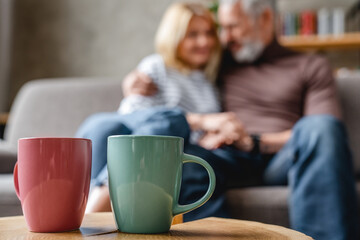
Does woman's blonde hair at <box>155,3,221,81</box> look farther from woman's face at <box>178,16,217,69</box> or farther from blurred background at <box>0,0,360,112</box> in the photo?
blurred background at <box>0,0,360,112</box>

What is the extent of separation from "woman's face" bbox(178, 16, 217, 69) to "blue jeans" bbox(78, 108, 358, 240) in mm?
487

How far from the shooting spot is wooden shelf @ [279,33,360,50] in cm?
272

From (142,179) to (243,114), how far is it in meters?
1.11

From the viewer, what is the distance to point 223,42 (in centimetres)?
167

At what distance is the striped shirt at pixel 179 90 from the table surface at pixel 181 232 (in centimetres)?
92

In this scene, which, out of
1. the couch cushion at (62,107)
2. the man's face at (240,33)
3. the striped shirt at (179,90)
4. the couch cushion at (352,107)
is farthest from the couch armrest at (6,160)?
the couch cushion at (352,107)

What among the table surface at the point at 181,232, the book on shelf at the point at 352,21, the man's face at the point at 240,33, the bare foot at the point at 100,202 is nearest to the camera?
the table surface at the point at 181,232

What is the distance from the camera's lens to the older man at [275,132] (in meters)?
1.02

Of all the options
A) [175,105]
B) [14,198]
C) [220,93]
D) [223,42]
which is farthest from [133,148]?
[223,42]

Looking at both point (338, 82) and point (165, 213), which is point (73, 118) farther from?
point (165, 213)

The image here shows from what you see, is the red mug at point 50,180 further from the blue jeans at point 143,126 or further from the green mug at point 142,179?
the blue jeans at point 143,126

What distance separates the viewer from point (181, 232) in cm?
47

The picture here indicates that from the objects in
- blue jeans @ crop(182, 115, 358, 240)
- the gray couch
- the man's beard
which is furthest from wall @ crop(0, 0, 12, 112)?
blue jeans @ crop(182, 115, 358, 240)

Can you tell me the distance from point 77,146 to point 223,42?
4.23ft
